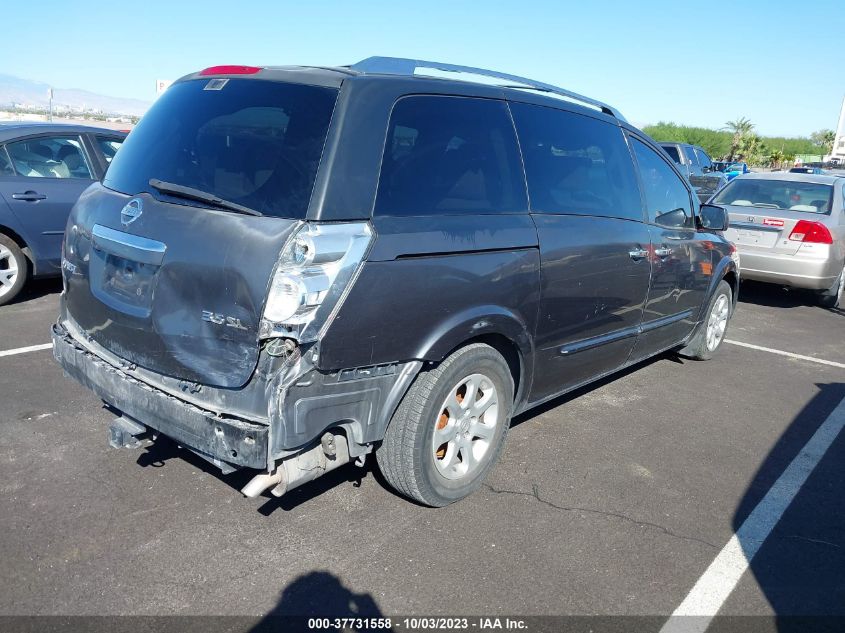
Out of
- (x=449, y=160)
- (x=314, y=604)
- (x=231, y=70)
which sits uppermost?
(x=231, y=70)

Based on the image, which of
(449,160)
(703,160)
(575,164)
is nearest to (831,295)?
A: (575,164)

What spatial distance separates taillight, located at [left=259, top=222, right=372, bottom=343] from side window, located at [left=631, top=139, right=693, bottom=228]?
275 centimetres

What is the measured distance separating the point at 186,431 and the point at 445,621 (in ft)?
4.12

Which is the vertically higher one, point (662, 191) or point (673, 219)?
point (662, 191)

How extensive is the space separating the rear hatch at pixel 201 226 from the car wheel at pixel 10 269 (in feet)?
12.8

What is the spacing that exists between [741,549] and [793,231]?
605 cm

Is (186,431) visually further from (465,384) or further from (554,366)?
(554,366)

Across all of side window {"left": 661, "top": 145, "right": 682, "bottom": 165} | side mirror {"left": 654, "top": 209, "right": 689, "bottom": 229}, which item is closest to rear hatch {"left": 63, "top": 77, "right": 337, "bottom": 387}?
side mirror {"left": 654, "top": 209, "right": 689, "bottom": 229}

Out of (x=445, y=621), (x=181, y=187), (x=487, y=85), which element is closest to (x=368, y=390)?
(x=445, y=621)

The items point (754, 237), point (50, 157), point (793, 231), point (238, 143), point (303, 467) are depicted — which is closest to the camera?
point (303, 467)

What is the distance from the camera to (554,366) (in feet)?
13.1

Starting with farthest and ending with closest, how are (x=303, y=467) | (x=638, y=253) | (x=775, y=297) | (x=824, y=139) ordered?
(x=824, y=139) < (x=775, y=297) < (x=638, y=253) < (x=303, y=467)

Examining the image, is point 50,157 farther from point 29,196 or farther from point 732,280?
point 732,280

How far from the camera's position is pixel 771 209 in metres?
8.58
